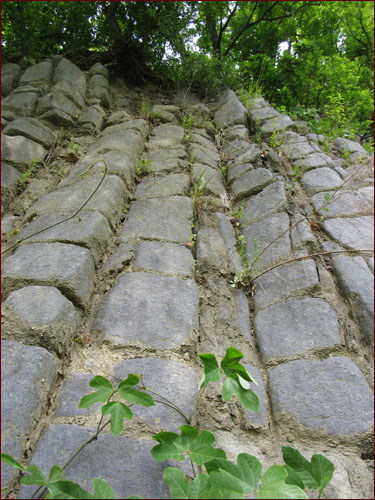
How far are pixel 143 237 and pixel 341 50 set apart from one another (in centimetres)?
437

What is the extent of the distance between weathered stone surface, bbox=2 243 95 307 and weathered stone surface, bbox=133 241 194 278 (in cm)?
25

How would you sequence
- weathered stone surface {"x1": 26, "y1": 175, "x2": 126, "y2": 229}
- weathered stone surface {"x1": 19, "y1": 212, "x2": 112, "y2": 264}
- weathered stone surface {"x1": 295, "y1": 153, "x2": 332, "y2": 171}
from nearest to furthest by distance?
weathered stone surface {"x1": 19, "y1": 212, "x2": 112, "y2": 264}, weathered stone surface {"x1": 26, "y1": 175, "x2": 126, "y2": 229}, weathered stone surface {"x1": 295, "y1": 153, "x2": 332, "y2": 171}

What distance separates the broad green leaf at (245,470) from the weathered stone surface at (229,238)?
109 cm

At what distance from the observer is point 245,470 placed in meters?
0.85

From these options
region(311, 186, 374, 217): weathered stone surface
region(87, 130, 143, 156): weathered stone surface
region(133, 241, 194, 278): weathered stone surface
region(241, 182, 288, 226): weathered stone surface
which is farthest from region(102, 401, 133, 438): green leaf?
region(87, 130, 143, 156): weathered stone surface

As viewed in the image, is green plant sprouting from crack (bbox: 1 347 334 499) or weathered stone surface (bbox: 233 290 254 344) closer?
green plant sprouting from crack (bbox: 1 347 334 499)

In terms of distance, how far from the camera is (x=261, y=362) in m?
1.46

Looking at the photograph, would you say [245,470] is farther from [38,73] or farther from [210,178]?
[38,73]

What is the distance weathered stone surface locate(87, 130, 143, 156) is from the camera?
8.43ft

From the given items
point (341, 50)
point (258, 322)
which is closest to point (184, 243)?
point (258, 322)

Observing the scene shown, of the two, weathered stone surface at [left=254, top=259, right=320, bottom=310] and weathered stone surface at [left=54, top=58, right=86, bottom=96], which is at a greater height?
weathered stone surface at [left=54, top=58, right=86, bottom=96]

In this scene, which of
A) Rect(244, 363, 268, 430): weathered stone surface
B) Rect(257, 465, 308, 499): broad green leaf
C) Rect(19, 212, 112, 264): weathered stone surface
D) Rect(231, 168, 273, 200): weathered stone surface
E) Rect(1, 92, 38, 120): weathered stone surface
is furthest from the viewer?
Rect(1, 92, 38, 120): weathered stone surface

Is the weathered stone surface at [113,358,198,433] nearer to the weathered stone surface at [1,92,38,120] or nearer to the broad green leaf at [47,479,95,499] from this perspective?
the broad green leaf at [47,479,95,499]

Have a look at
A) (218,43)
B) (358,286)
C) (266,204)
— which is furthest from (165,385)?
(218,43)
